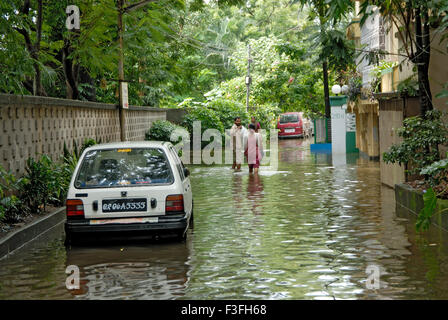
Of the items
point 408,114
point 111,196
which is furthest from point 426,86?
point 111,196

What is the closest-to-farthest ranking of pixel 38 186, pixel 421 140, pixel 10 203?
pixel 10 203, pixel 38 186, pixel 421 140

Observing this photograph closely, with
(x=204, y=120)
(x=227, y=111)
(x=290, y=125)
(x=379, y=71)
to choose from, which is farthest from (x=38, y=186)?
(x=290, y=125)

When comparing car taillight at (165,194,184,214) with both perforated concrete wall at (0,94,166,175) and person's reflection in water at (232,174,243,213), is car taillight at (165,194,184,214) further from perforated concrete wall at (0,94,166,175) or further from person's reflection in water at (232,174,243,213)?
person's reflection in water at (232,174,243,213)

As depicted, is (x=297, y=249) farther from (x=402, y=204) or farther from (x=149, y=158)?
(x=402, y=204)

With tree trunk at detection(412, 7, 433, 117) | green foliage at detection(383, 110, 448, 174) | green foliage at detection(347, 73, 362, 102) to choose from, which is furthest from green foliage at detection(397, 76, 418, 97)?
green foliage at detection(347, 73, 362, 102)

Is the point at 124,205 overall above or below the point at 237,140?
below

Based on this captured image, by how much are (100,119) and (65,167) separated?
24.0ft

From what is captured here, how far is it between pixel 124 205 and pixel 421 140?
633 centimetres

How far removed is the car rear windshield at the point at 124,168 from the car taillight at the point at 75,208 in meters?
0.24

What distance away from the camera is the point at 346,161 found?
102ft

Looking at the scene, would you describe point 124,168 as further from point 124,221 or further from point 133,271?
point 133,271

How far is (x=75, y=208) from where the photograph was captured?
34.7 feet

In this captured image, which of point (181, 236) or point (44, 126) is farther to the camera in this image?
point (44, 126)

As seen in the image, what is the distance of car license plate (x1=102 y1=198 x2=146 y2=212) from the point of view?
10.6 metres
